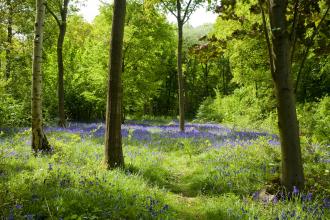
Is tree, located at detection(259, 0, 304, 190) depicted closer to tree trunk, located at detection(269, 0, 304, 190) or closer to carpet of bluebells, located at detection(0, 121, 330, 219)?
tree trunk, located at detection(269, 0, 304, 190)

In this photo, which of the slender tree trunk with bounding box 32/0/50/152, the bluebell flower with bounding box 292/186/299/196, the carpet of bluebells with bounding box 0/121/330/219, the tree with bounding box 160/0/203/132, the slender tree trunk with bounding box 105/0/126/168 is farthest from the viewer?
the tree with bounding box 160/0/203/132

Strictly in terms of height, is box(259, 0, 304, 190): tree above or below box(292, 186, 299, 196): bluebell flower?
above

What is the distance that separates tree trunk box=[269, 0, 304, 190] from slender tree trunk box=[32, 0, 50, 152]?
6.05 m

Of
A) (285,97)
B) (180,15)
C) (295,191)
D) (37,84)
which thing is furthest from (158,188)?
(180,15)

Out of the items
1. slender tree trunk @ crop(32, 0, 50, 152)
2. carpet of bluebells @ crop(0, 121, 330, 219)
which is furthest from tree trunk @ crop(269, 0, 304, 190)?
slender tree trunk @ crop(32, 0, 50, 152)

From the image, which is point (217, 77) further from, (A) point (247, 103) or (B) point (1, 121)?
(B) point (1, 121)

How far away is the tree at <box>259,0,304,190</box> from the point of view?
5.57m

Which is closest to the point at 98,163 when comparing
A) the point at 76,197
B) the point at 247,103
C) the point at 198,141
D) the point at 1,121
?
the point at 76,197

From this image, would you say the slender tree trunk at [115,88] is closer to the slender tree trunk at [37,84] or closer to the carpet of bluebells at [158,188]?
the carpet of bluebells at [158,188]

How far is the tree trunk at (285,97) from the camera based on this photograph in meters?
5.57

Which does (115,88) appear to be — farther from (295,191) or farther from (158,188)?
(295,191)

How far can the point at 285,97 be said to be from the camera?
5566mm

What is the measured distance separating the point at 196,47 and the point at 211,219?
A: 11.0 ft

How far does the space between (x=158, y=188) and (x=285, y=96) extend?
322cm
